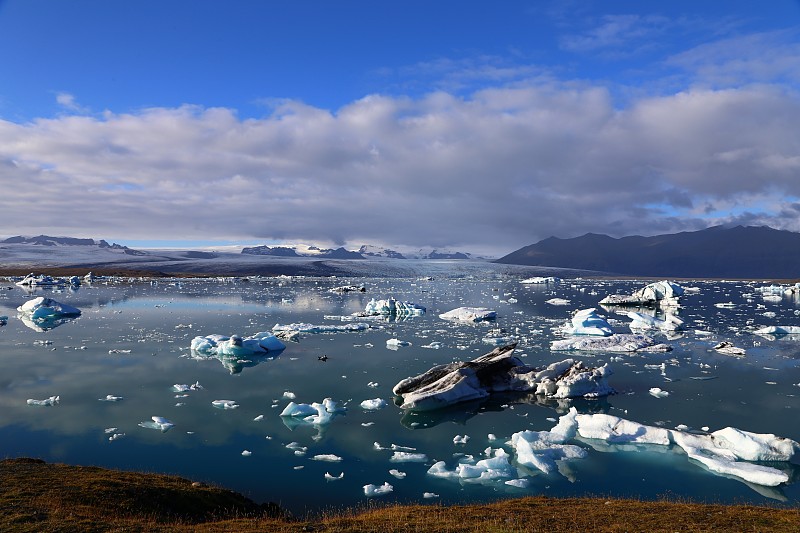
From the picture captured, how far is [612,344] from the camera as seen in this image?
2877 centimetres

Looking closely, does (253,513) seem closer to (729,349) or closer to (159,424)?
(159,424)

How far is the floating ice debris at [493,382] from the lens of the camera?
58.9 feet

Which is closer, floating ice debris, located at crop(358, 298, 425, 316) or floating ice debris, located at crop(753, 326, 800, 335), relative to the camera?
floating ice debris, located at crop(753, 326, 800, 335)

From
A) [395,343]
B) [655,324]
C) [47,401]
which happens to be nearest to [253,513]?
[47,401]

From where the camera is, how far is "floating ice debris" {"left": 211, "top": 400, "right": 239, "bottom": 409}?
17.2 m

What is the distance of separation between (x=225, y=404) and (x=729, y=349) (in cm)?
2577

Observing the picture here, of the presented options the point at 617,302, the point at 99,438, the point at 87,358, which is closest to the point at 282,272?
the point at 617,302

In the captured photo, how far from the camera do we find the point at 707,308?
5328 centimetres

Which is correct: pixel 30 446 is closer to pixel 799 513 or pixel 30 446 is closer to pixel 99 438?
pixel 99 438

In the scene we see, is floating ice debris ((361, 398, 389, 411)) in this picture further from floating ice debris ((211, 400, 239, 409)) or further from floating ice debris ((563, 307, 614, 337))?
floating ice debris ((563, 307, 614, 337))

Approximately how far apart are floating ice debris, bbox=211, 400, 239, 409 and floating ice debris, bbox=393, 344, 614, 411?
5.71 m

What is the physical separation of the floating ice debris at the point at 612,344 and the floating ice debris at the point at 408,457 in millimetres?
16799

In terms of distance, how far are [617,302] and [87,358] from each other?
5404cm

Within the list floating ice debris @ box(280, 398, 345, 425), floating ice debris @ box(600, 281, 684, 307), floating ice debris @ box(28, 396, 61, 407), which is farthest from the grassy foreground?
floating ice debris @ box(600, 281, 684, 307)
